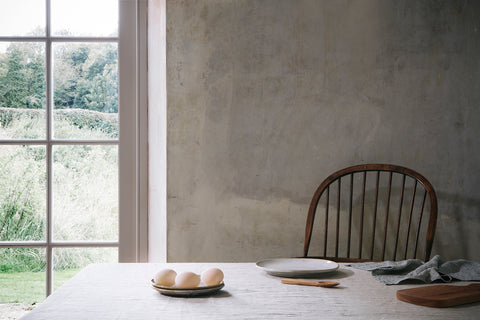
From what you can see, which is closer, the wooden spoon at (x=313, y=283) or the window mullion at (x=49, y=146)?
the wooden spoon at (x=313, y=283)

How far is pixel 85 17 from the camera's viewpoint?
7.69ft

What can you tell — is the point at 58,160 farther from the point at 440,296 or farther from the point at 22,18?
the point at 440,296

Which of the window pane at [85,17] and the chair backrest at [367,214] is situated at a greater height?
the window pane at [85,17]

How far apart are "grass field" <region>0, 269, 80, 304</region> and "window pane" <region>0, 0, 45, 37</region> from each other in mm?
1249

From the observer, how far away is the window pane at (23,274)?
2287 mm

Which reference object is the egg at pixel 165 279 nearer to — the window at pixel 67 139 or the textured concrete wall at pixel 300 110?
the textured concrete wall at pixel 300 110

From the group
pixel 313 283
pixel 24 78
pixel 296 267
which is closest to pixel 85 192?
pixel 24 78

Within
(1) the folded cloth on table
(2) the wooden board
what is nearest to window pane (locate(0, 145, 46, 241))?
(1) the folded cloth on table

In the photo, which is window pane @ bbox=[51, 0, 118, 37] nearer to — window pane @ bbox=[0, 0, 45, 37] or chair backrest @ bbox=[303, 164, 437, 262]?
window pane @ bbox=[0, 0, 45, 37]

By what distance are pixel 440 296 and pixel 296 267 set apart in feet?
1.44

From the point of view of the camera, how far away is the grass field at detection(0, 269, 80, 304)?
2.29m

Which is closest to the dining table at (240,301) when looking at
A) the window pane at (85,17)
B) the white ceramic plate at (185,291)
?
the white ceramic plate at (185,291)

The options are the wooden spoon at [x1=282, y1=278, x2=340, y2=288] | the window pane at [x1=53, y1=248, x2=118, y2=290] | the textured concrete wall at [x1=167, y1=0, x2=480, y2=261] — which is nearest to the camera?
the wooden spoon at [x1=282, y1=278, x2=340, y2=288]

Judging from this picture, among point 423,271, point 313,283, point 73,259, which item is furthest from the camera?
point 73,259
